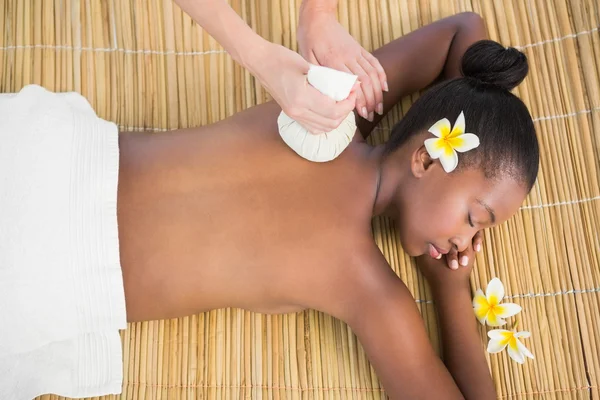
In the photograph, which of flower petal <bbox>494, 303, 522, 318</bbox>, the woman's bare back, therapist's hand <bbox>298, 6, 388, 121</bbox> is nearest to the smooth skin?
the woman's bare back

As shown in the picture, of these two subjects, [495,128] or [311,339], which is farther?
[311,339]

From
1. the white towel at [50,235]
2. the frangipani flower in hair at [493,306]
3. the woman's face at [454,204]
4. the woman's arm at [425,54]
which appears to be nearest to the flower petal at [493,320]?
the frangipani flower in hair at [493,306]

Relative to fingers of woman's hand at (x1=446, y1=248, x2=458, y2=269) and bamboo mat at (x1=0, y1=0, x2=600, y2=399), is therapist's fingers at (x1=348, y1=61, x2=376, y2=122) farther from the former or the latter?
fingers of woman's hand at (x1=446, y1=248, x2=458, y2=269)

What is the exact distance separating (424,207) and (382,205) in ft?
0.35

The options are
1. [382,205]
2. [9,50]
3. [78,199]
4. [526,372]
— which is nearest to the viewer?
[78,199]

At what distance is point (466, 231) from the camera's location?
1.20 meters

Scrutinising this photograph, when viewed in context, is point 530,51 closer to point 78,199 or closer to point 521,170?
point 521,170

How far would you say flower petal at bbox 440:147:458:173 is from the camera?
1.14 metres

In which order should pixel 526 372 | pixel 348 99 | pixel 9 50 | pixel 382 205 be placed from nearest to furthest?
pixel 348 99, pixel 382 205, pixel 526 372, pixel 9 50

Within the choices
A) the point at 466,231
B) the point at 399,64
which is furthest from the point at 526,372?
the point at 399,64

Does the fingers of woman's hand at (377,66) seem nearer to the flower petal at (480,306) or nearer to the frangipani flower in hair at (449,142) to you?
the frangipani flower in hair at (449,142)

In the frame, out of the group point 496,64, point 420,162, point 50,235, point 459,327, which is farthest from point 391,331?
point 50,235

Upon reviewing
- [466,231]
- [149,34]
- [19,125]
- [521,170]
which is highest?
[149,34]

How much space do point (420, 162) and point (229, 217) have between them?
0.40 metres
